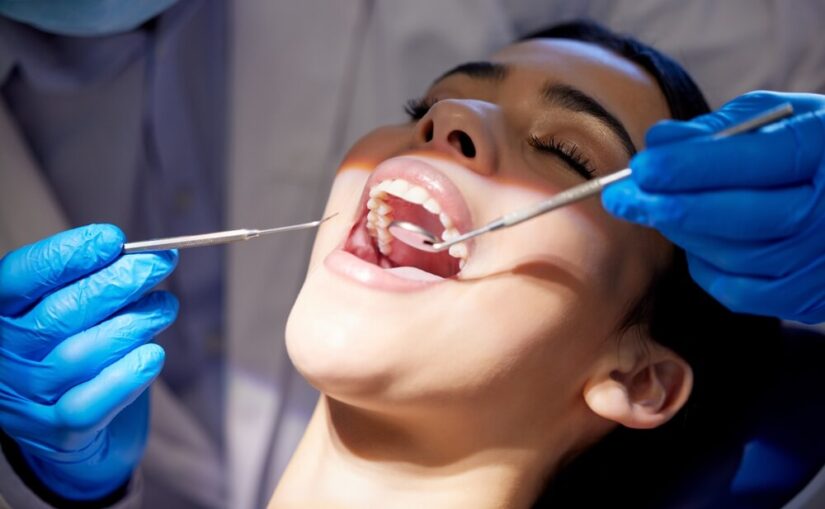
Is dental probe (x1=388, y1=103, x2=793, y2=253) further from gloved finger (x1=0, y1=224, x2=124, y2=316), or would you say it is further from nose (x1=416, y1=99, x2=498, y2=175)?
gloved finger (x1=0, y1=224, x2=124, y2=316)

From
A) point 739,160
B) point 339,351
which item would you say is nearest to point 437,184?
point 339,351

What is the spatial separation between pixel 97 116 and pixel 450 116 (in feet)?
2.58

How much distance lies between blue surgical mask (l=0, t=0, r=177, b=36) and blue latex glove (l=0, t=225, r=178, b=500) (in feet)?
1.20

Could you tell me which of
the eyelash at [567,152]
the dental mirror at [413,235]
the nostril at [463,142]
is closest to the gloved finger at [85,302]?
the dental mirror at [413,235]

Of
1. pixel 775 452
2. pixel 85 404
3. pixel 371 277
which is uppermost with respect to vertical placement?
pixel 371 277

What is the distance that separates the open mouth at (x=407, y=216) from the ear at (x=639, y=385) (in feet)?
0.85

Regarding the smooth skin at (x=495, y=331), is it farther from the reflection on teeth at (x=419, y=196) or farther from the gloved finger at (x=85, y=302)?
the gloved finger at (x=85, y=302)

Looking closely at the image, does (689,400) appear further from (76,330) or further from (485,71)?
(76,330)

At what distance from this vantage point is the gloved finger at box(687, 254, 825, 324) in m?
1.06

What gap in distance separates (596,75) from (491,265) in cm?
34

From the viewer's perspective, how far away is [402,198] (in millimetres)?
1104

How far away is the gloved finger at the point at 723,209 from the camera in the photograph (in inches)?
37.9

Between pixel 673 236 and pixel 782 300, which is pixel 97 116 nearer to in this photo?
pixel 673 236

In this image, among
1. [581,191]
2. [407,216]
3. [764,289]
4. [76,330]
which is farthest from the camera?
[407,216]
